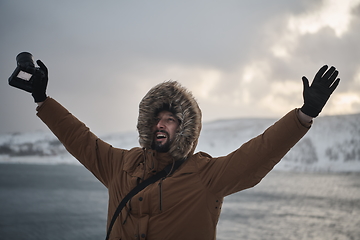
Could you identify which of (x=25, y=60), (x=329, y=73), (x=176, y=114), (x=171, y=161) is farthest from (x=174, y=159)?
(x=25, y=60)

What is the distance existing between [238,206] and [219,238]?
5.61m

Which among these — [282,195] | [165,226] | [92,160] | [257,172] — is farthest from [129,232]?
[282,195]

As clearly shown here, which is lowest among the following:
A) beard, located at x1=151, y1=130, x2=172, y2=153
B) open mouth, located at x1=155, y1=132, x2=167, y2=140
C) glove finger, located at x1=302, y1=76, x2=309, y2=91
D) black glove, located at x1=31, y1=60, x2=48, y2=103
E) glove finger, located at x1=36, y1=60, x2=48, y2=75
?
beard, located at x1=151, y1=130, x2=172, y2=153

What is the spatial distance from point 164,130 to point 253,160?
0.62 meters

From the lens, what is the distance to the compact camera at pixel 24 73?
2.07 m

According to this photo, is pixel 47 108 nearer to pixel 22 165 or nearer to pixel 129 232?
pixel 129 232

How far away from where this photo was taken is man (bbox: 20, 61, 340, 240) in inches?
67.9

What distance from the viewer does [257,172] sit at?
6.04ft

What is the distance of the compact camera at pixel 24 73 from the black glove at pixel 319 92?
1609 millimetres

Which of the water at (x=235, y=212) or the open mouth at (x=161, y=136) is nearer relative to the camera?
the open mouth at (x=161, y=136)

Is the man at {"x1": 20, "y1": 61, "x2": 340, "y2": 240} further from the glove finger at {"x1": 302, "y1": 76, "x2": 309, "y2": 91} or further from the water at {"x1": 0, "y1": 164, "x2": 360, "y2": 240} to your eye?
the water at {"x1": 0, "y1": 164, "x2": 360, "y2": 240}

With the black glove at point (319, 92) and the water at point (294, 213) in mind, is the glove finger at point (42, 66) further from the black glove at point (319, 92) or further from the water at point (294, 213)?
the water at point (294, 213)

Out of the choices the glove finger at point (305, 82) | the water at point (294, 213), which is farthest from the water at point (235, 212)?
the glove finger at point (305, 82)

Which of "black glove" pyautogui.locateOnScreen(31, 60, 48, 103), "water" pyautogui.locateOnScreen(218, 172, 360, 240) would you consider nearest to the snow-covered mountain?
"water" pyautogui.locateOnScreen(218, 172, 360, 240)
